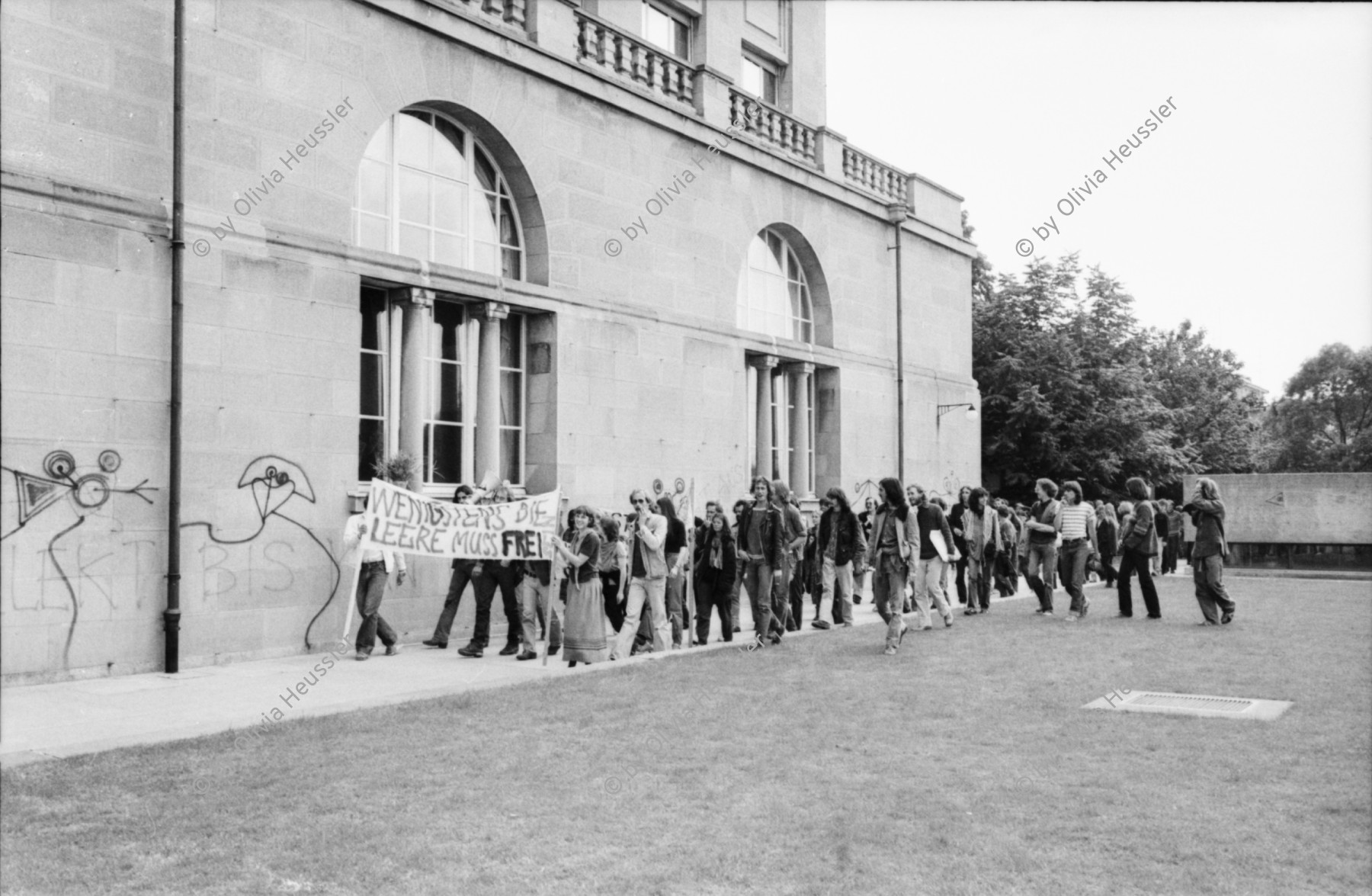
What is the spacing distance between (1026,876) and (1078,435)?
34.8 meters

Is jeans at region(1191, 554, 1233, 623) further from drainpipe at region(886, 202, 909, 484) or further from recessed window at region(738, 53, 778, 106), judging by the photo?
recessed window at region(738, 53, 778, 106)

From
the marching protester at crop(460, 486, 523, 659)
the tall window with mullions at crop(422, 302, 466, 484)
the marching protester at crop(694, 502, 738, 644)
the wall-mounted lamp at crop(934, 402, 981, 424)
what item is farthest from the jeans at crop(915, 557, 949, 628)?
the wall-mounted lamp at crop(934, 402, 981, 424)

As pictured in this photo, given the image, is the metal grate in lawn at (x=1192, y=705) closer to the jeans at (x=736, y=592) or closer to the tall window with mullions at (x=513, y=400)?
the jeans at (x=736, y=592)

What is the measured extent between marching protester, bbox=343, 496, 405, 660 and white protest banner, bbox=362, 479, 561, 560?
Result: 0.21m

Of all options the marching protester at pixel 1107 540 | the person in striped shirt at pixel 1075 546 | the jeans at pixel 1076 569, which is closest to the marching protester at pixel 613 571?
the person in striped shirt at pixel 1075 546

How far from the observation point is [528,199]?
654 inches

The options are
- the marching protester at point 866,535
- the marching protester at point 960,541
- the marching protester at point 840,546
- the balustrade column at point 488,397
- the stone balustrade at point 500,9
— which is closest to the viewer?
the stone balustrade at point 500,9

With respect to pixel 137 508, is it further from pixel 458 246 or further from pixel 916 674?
pixel 916 674

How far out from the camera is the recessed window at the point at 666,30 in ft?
71.1

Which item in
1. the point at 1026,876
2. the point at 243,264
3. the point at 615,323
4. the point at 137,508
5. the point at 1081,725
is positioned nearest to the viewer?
the point at 1026,876

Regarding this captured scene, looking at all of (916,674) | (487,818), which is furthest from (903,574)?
(487,818)

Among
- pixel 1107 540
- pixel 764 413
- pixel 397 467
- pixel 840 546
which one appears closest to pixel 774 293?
pixel 764 413

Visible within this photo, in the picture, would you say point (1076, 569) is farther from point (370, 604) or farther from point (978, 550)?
point (370, 604)

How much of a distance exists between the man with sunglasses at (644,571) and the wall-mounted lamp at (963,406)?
48.6 feet
